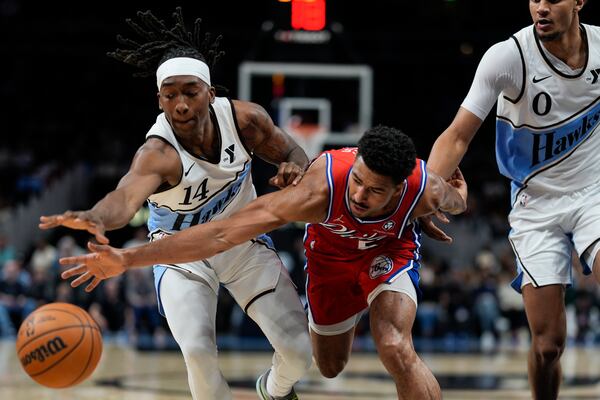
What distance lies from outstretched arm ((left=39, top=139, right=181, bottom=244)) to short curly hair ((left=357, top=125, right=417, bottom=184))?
1.16 m

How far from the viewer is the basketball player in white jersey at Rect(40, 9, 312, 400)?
216 inches

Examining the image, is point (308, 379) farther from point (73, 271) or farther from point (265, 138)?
point (73, 271)

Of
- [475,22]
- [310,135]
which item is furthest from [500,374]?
[475,22]

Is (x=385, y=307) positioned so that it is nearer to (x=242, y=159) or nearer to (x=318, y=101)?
(x=242, y=159)

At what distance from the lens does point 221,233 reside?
16.7 ft

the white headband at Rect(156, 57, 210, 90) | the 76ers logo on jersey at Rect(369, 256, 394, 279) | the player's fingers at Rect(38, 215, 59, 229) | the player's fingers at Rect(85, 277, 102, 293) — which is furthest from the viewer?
the 76ers logo on jersey at Rect(369, 256, 394, 279)

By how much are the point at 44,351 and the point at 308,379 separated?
487 centimetres

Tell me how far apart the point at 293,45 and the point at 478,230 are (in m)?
7.53

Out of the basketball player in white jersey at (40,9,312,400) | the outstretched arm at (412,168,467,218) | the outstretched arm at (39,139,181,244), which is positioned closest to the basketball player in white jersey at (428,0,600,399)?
the outstretched arm at (412,168,467,218)

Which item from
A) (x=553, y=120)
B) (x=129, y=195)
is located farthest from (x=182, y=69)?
(x=553, y=120)

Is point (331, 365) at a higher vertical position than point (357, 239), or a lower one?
lower

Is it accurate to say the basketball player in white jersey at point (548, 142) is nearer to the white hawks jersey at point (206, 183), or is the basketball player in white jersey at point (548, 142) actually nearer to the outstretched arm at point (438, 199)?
the outstretched arm at point (438, 199)

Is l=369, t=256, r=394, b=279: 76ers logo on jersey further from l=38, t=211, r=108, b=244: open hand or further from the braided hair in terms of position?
l=38, t=211, r=108, b=244: open hand

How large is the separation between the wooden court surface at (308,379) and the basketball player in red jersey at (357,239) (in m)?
2.88
